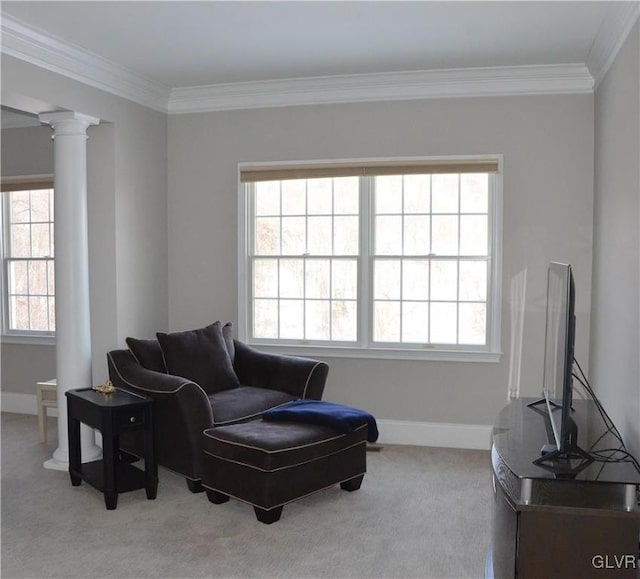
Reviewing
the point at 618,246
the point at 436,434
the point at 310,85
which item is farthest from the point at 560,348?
the point at 310,85

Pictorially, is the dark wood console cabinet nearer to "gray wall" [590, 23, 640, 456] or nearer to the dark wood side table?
"gray wall" [590, 23, 640, 456]

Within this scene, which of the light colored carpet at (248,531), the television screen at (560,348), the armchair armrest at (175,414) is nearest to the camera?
the television screen at (560,348)

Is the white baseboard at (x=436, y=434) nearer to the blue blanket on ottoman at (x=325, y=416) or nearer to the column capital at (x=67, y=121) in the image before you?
the blue blanket on ottoman at (x=325, y=416)

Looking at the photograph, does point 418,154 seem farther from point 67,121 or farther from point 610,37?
point 67,121

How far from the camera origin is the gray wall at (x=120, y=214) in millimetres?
4750

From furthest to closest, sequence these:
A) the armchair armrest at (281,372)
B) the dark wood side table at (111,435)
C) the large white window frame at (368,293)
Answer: the large white window frame at (368,293) → the armchair armrest at (281,372) → the dark wood side table at (111,435)

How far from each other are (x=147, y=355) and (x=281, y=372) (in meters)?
0.90

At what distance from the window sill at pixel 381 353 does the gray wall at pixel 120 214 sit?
3.17ft

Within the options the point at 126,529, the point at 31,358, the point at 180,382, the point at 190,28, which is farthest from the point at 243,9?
the point at 31,358

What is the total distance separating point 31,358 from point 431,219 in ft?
12.2

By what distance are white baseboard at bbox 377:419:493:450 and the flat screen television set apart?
1837mm

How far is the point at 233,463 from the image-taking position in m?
3.67

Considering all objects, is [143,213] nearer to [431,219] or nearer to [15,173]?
[15,173]

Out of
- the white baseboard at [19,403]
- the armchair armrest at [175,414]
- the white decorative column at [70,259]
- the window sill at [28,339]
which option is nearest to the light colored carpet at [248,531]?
the armchair armrest at [175,414]
